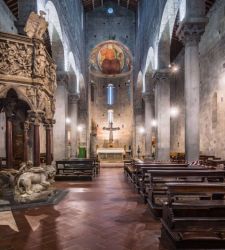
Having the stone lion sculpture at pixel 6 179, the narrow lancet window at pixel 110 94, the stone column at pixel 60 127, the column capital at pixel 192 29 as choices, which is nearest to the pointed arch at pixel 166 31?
the column capital at pixel 192 29

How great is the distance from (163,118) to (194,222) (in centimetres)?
1151

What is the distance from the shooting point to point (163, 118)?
50.2 ft

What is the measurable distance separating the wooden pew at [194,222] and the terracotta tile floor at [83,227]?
0.44m

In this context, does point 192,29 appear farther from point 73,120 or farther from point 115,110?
point 115,110

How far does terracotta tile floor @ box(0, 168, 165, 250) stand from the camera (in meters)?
4.40

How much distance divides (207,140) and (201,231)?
1174cm

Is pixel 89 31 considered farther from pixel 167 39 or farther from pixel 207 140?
pixel 207 140

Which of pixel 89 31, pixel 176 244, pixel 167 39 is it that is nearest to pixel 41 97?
pixel 176 244

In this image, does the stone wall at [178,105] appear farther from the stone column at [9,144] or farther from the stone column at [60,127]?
the stone column at [9,144]

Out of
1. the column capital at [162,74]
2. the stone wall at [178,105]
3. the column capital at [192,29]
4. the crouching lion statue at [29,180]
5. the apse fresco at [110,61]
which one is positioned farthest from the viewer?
the apse fresco at [110,61]

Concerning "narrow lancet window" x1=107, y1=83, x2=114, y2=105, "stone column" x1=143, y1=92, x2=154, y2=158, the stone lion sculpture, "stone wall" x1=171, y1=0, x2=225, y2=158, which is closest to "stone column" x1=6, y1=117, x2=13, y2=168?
the stone lion sculpture

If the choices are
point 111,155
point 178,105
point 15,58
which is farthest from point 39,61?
point 111,155

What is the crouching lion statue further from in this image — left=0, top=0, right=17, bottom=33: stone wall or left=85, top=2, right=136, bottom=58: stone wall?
left=85, top=2, right=136, bottom=58: stone wall

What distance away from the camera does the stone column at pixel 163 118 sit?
599 inches
